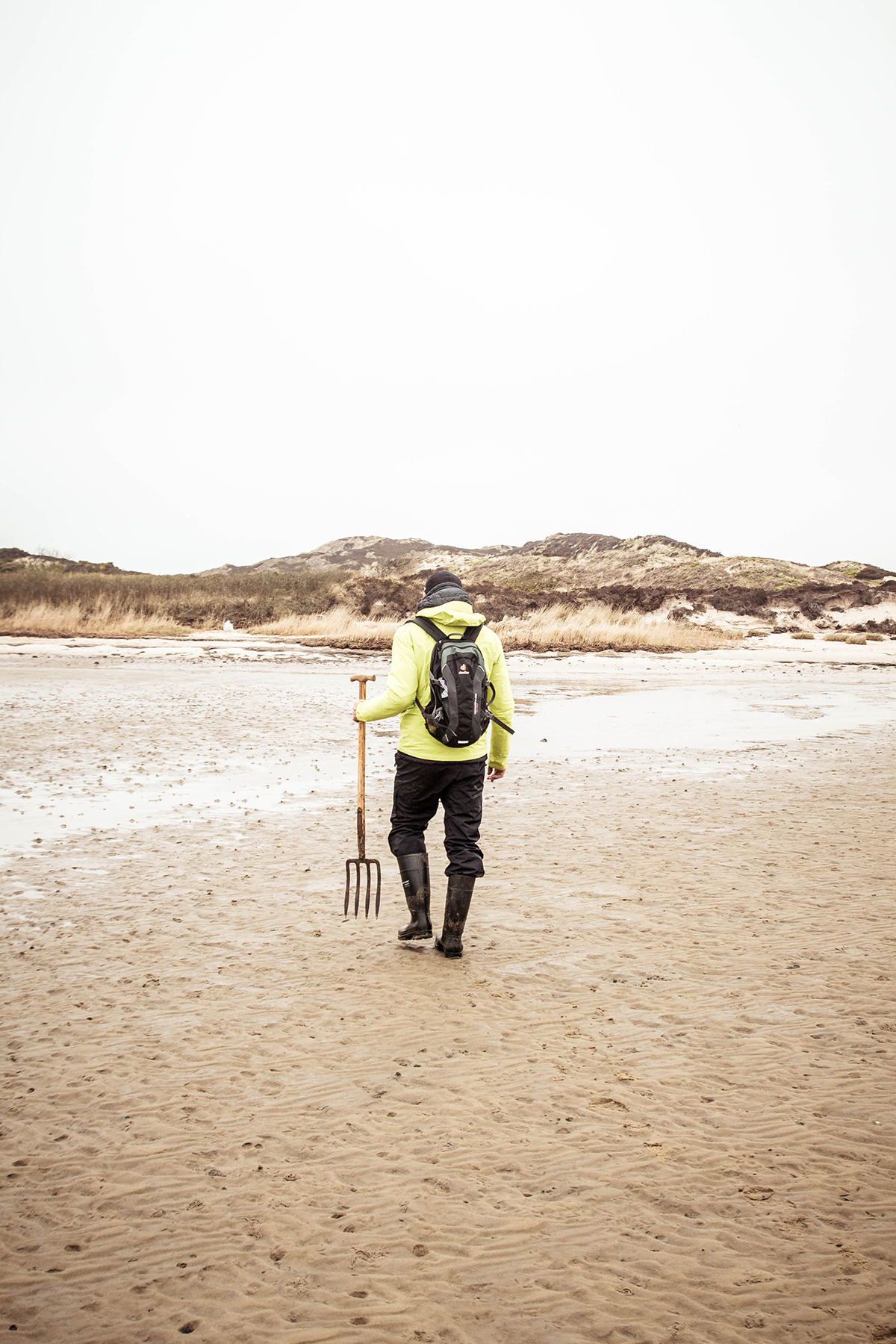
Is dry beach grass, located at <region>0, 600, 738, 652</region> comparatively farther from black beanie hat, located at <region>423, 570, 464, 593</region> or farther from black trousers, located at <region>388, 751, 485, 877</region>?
black trousers, located at <region>388, 751, 485, 877</region>

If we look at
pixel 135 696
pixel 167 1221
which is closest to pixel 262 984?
pixel 167 1221

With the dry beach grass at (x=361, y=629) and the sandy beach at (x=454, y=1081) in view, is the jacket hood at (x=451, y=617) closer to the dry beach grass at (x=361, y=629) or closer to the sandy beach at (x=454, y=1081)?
the sandy beach at (x=454, y=1081)

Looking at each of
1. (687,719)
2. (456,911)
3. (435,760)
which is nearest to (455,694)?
(435,760)

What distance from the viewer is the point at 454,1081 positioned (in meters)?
3.60

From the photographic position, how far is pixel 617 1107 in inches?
134

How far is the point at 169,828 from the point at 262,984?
10.7 ft

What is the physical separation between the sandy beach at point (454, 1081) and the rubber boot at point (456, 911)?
0.40ft

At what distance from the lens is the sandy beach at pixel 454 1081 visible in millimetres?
2539

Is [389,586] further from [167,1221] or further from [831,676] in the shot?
[167,1221]

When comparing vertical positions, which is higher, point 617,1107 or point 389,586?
point 389,586

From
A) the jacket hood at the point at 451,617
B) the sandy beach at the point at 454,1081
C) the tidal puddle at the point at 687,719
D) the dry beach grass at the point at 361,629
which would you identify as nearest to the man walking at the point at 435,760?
the jacket hood at the point at 451,617

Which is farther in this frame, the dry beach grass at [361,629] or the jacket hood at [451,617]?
the dry beach grass at [361,629]

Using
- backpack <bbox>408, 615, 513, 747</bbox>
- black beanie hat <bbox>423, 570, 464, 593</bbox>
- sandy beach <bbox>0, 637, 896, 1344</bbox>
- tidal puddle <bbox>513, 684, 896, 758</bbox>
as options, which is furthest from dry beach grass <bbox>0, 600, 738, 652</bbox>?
backpack <bbox>408, 615, 513, 747</bbox>

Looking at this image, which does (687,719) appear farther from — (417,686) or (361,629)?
(361,629)
